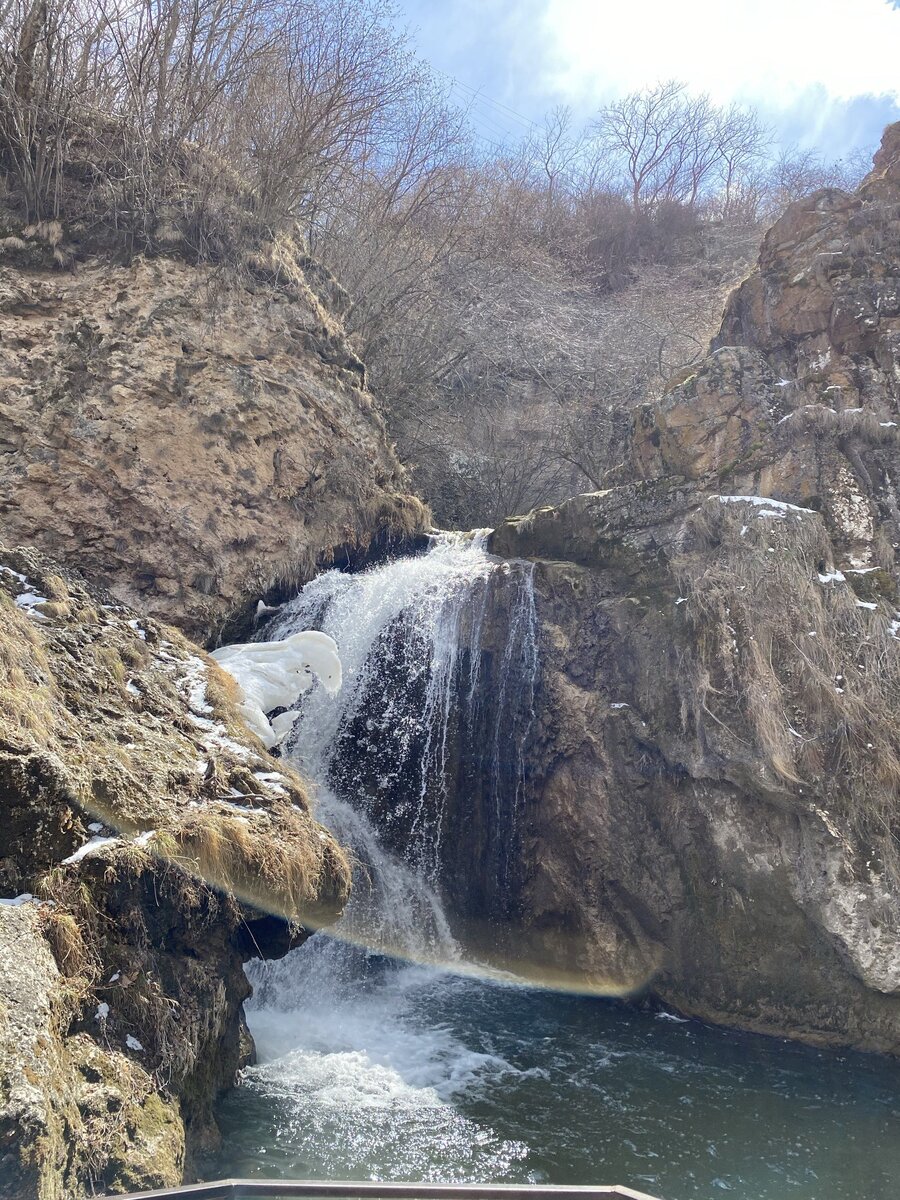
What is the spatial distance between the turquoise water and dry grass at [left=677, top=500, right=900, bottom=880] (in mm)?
1919

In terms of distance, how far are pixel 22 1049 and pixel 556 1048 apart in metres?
4.47

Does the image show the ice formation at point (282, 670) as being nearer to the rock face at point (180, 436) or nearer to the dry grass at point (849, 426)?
the rock face at point (180, 436)

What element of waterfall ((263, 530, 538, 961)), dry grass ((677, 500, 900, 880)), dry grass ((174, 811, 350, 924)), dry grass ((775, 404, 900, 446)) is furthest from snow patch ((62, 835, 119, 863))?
dry grass ((775, 404, 900, 446))

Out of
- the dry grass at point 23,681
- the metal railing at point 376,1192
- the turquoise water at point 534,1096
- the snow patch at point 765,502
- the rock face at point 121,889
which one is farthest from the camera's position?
the snow patch at point 765,502

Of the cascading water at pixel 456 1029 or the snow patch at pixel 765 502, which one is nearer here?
the cascading water at pixel 456 1029

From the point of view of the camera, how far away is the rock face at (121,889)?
3.33 metres

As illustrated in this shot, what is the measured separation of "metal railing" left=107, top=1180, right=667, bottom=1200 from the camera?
196cm

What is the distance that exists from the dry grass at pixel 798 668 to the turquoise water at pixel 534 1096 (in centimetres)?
192

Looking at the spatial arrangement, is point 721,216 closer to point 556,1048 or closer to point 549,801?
point 549,801

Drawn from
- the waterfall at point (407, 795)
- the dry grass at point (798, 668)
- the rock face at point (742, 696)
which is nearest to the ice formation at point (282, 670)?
the waterfall at point (407, 795)

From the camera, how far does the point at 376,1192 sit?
212 cm

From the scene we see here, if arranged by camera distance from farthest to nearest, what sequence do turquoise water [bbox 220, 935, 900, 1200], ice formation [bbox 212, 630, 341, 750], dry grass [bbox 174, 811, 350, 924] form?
1. ice formation [bbox 212, 630, 341, 750]
2. turquoise water [bbox 220, 935, 900, 1200]
3. dry grass [bbox 174, 811, 350, 924]

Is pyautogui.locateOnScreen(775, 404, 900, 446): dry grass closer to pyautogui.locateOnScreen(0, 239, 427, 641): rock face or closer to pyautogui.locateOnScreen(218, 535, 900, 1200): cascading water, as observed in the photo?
pyautogui.locateOnScreen(218, 535, 900, 1200): cascading water

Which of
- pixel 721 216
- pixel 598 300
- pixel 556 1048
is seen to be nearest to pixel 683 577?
pixel 556 1048
